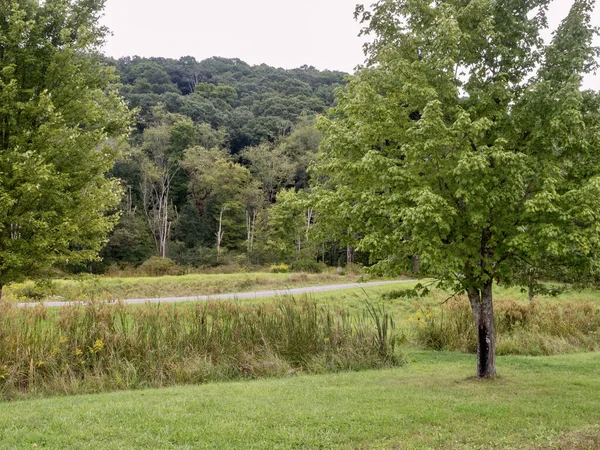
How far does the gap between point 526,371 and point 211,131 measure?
6007cm

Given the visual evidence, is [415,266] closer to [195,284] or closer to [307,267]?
[195,284]

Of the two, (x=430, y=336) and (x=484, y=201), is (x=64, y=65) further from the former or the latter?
(x=430, y=336)

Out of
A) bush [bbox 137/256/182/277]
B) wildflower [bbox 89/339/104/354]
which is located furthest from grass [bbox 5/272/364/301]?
wildflower [bbox 89/339/104/354]

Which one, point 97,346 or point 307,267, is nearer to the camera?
point 97,346

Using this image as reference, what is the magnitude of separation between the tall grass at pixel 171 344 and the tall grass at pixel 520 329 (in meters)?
3.68

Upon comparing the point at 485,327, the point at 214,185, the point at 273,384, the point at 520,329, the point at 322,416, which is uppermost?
the point at 214,185

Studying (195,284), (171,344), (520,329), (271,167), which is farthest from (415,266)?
(271,167)

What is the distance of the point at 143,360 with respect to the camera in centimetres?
932

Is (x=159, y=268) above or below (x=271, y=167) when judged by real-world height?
below

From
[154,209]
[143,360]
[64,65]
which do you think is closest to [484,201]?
[143,360]

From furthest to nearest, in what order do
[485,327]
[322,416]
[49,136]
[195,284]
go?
[195,284], [49,136], [485,327], [322,416]

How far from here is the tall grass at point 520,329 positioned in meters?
14.2

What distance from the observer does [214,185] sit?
55.7m

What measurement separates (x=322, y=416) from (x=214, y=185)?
50966mm
